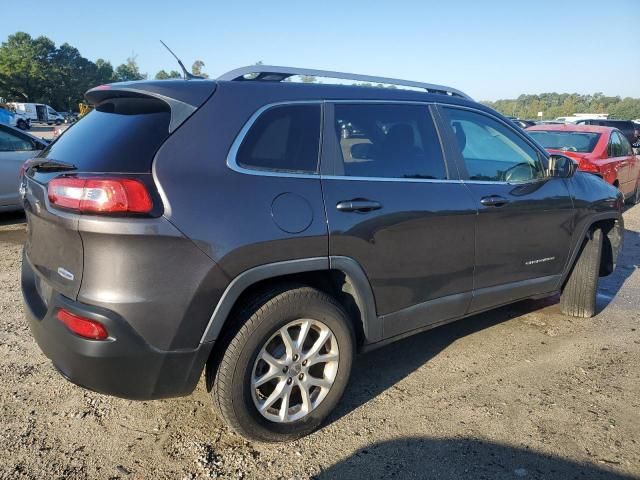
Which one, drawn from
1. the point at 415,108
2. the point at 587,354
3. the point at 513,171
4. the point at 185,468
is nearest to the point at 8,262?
the point at 185,468

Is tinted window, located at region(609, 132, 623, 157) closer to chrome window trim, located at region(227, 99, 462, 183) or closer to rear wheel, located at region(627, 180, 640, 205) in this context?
rear wheel, located at region(627, 180, 640, 205)

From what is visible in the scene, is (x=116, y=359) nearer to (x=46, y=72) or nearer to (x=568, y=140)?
(x=568, y=140)

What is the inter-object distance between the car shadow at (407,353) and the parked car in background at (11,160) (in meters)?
6.08

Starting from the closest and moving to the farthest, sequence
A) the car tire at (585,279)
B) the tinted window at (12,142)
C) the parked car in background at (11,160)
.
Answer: the car tire at (585,279) → the parked car in background at (11,160) → the tinted window at (12,142)

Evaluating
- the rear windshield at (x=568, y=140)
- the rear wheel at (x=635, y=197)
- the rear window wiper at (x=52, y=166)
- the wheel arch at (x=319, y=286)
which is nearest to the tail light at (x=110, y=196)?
→ the rear window wiper at (x=52, y=166)

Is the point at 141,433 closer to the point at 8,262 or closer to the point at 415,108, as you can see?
the point at 415,108

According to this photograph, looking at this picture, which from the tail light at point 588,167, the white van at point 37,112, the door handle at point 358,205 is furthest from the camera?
the white van at point 37,112

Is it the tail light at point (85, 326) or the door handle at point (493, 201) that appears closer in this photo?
the tail light at point (85, 326)

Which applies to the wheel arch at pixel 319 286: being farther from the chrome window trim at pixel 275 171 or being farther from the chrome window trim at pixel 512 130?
the chrome window trim at pixel 512 130

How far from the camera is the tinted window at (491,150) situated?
3604 millimetres

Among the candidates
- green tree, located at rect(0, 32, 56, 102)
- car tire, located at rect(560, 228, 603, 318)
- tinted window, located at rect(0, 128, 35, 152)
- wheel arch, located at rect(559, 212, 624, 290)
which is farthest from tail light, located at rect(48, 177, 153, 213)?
green tree, located at rect(0, 32, 56, 102)

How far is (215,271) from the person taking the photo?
238 centimetres

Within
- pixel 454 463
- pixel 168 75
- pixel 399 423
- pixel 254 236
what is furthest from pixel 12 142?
pixel 168 75

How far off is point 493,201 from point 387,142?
90 centimetres
